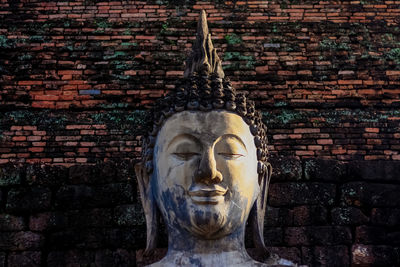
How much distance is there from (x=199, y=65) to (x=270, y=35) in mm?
3243

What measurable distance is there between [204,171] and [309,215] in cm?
197

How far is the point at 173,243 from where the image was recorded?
3.78m

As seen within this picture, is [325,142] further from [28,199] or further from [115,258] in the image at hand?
[28,199]

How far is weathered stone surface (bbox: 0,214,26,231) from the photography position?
204 inches

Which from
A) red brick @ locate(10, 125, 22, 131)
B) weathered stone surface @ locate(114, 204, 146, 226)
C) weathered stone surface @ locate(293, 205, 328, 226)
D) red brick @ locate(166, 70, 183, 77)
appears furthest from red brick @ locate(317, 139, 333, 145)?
red brick @ locate(10, 125, 22, 131)

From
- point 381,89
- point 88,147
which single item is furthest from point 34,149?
point 381,89

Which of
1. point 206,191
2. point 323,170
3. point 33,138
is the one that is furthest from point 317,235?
point 33,138

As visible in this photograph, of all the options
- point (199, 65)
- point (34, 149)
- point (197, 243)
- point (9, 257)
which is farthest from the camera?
point (34, 149)

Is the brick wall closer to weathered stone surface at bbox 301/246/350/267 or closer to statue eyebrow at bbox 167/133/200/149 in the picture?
weathered stone surface at bbox 301/246/350/267

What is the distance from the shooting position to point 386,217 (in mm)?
5184

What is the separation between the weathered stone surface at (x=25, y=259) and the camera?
5.04 meters

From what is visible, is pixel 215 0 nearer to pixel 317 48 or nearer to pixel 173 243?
pixel 317 48

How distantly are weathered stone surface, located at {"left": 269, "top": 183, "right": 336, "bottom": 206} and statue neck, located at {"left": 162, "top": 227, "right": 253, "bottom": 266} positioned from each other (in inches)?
60.0

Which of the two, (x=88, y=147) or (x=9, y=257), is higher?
(x=88, y=147)
